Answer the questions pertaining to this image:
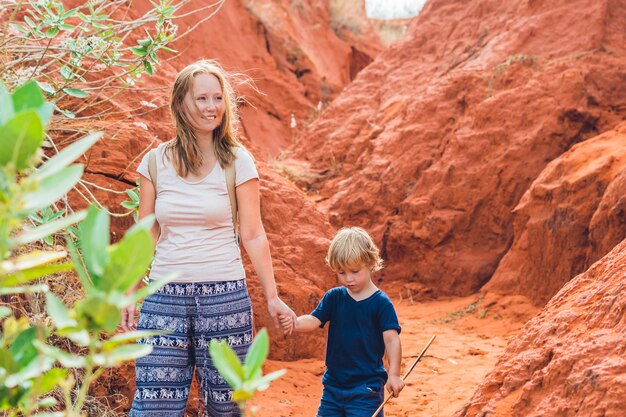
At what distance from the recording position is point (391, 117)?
34.6ft

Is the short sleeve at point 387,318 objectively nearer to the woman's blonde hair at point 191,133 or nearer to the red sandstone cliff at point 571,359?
the red sandstone cliff at point 571,359

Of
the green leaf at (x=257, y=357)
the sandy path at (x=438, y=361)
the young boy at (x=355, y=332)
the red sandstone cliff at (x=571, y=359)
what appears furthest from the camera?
the sandy path at (x=438, y=361)

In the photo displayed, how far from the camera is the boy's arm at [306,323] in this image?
3233mm

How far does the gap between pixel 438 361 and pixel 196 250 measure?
3.55 m

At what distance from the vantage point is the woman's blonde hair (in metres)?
2.88

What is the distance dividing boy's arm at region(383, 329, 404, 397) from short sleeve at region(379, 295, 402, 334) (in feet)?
0.06

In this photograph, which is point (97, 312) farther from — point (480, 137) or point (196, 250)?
point (480, 137)

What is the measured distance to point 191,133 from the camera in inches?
115

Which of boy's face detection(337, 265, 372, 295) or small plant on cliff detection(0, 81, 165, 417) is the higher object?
small plant on cliff detection(0, 81, 165, 417)

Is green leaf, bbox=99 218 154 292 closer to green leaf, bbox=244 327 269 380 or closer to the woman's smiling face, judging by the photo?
green leaf, bbox=244 327 269 380

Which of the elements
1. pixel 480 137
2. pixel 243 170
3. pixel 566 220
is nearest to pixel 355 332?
pixel 243 170

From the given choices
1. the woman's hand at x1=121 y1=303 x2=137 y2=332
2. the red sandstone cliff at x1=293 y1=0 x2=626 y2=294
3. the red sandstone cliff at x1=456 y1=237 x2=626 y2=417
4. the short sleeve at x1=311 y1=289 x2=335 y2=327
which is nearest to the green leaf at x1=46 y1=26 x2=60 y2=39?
the woman's hand at x1=121 y1=303 x2=137 y2=332

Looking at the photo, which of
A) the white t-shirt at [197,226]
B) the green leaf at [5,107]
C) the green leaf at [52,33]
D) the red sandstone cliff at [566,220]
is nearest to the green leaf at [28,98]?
the green leaf at [5,107]

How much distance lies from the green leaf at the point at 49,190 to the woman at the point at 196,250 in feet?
6.44
